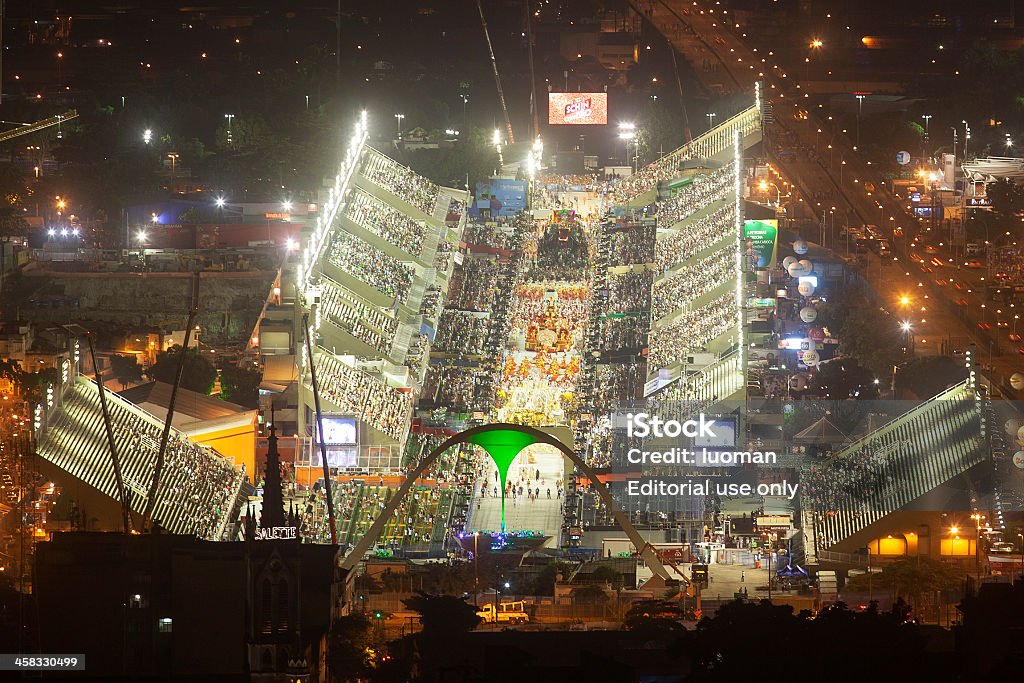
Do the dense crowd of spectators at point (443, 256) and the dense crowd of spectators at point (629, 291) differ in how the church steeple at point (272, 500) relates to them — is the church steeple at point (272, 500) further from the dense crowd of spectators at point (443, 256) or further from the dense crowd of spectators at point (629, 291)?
the dense crowd of spectators at point (443, 256)

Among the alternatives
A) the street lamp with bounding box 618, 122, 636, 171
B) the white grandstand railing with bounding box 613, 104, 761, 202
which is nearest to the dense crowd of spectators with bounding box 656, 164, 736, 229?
the white grandstand railing with bounding box 613, 104, 761, 202

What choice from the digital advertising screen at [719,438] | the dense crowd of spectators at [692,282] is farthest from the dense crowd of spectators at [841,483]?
the dense crowd of spectators at [692,282]

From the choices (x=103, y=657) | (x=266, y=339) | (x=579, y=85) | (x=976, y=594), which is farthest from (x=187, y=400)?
(x=579, y=85)

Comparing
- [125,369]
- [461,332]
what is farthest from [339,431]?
[461,332]

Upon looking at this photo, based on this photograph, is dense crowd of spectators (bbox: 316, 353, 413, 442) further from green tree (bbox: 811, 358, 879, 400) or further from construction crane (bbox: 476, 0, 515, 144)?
construction crane (bbox: 476, 0, 515, 144)

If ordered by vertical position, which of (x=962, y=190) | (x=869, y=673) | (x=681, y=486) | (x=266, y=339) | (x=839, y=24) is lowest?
(x=869, y=673)

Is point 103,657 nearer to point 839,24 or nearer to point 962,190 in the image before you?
point 962,190
